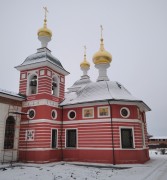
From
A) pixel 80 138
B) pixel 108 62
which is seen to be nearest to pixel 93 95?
pixel 80 138

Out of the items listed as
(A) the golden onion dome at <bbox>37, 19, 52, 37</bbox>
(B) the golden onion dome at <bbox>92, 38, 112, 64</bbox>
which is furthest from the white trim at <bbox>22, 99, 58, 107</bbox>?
(B) the golden onion dome at <bbox>92, 38, 112, 64</bbox>

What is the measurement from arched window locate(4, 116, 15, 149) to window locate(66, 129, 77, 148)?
4.71 m

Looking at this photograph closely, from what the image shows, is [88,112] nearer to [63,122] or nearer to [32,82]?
[63,122]

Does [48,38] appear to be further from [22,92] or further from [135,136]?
[135,136]

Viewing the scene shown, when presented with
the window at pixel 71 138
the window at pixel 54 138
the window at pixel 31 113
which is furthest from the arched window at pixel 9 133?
the window at pixel 71 138

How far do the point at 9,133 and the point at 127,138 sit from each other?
979cm

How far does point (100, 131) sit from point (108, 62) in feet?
28.7

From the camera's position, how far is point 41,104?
1717 centimetres

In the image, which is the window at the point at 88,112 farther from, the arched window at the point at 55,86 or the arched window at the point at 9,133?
the arched window at the point at 9,133

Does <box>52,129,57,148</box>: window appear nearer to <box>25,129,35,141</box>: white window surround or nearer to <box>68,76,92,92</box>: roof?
<box>25,129,35,141</box>: white window surround

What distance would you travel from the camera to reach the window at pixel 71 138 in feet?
58.5

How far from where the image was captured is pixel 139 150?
16.1m

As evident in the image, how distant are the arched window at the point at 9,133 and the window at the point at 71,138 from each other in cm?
471

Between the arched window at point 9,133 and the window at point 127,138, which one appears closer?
the window at point 127,138
